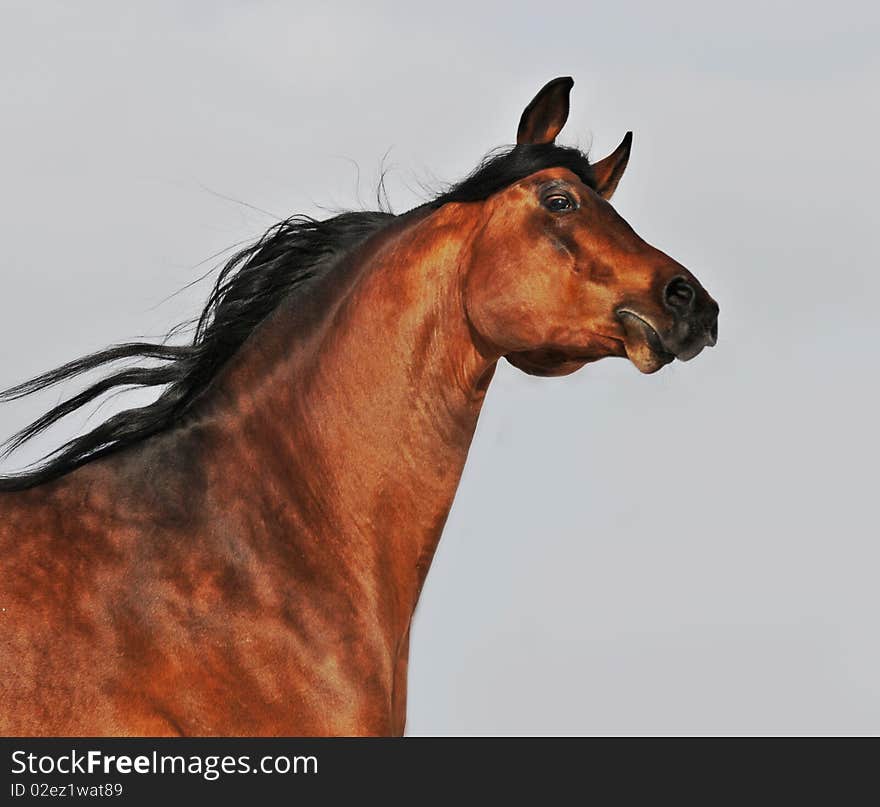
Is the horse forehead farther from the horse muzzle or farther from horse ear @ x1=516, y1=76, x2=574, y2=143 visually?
the horse muzzle

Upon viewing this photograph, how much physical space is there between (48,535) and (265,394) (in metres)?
1.09

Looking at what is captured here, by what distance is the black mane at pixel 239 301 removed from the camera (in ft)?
26.5

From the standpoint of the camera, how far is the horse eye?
7887 millimetres

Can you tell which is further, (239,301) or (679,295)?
(239,301)

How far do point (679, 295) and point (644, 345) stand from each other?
0.81 ft

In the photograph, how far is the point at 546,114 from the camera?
8.27m

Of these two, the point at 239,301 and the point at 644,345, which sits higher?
the point at 239,301

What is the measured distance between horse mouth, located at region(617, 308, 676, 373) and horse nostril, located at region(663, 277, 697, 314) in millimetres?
124

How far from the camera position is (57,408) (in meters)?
8.23

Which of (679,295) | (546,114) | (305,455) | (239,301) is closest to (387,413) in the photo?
(305,455)

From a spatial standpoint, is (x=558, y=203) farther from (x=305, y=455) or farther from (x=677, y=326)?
(x=305, y=455)

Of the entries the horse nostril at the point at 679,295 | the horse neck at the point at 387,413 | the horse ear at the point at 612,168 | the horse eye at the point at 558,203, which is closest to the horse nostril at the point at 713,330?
the horse nostril at the point at 679,295

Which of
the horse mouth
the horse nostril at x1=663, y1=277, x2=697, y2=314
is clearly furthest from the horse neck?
the horse nostril at x1=663, y1=277, x2=697, y2=314
